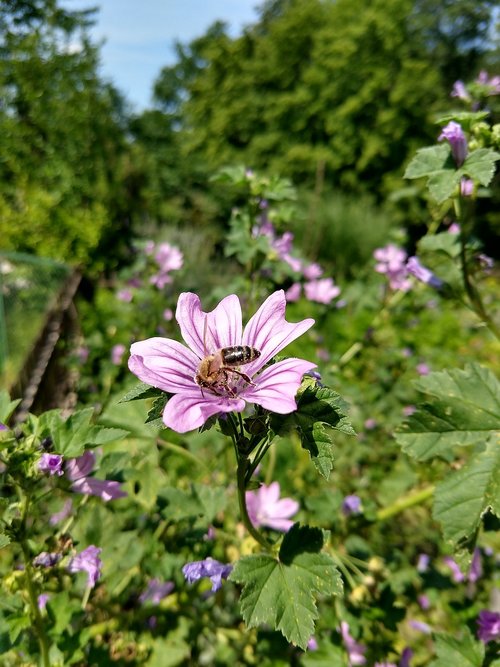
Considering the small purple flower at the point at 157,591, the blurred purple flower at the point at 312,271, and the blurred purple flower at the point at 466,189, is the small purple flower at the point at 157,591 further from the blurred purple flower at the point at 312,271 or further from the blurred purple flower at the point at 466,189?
the blurred purple flower at the point at 312,271

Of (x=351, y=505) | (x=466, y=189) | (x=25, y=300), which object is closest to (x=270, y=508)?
(x=351, y=505)

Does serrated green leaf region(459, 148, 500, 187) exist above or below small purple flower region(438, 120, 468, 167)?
below

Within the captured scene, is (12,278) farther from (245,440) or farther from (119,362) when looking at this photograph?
(245,440)

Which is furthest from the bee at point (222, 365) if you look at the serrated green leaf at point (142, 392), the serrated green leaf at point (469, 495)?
the serrated green leaf at point (469, 495)

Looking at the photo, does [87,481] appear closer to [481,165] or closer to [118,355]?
[481,165]

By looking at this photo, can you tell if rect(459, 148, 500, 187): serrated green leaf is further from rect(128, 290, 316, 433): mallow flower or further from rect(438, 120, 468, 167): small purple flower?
rect(128, 290, 316, 433): mallow flower

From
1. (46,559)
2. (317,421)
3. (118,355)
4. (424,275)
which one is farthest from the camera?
(118,355)

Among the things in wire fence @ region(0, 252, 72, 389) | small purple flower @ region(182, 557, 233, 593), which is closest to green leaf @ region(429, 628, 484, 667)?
small purple flower @ region(182, 557, 233, 593)
